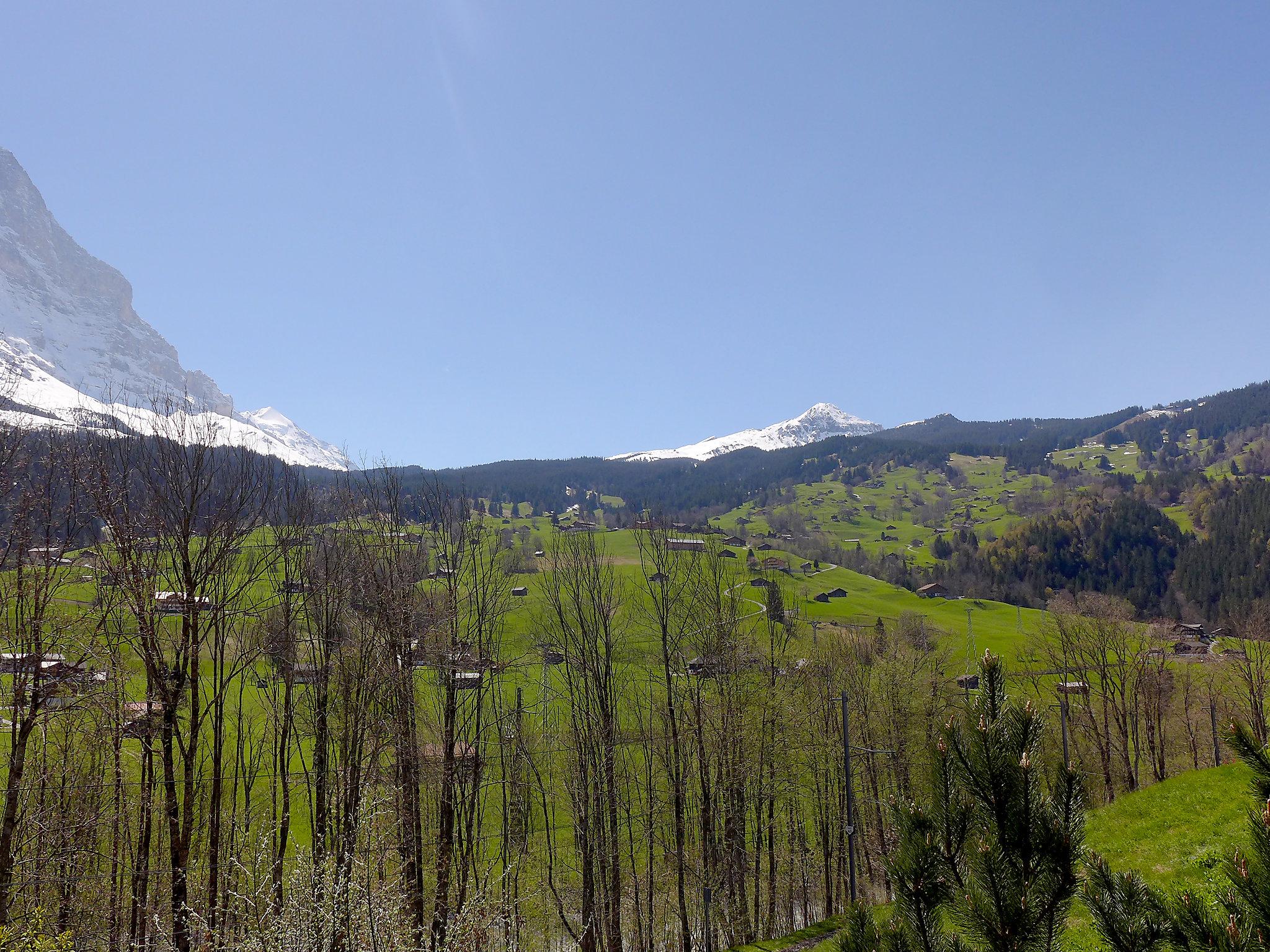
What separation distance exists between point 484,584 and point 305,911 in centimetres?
1595

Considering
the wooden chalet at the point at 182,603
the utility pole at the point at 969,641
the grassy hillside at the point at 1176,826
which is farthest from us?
the utility pole at the point at 969,641

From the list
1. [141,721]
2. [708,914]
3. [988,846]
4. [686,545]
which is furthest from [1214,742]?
[141,721]

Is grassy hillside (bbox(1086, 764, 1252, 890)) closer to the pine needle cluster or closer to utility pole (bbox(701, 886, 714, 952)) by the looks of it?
utility pole (bbox(701, 886, 714, 952))

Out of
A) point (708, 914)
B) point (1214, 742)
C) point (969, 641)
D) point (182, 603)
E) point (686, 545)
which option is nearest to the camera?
point (182, 603)

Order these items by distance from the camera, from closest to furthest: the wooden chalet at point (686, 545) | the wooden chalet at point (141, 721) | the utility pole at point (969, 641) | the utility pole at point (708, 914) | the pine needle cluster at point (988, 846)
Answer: the pine needle cluster at point (988, 846) < the wooden chalet at point (141, 721) < the utility pole at point (708, 914) < the wooden chalet at point (686, 545) < the utility pole at point (969, 641)

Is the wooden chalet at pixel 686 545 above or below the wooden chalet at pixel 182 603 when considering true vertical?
below

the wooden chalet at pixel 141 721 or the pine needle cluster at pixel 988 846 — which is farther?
the wooden chalet at pixel 141 721

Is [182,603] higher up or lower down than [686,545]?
higher up

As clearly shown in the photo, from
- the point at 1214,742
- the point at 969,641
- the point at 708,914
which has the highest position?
the point at 708,914

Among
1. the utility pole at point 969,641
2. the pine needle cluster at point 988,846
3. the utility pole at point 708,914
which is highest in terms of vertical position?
the pine needle cluster at point 988,846

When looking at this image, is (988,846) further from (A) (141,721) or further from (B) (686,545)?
(B) (686,545)

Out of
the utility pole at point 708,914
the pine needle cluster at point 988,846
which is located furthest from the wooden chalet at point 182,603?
the utility pole at point 708,914

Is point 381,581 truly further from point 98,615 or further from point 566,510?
point 566,510

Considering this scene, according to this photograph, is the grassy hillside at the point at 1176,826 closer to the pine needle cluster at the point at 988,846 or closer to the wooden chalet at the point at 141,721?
the pine needle cluster at the point at 988,846
